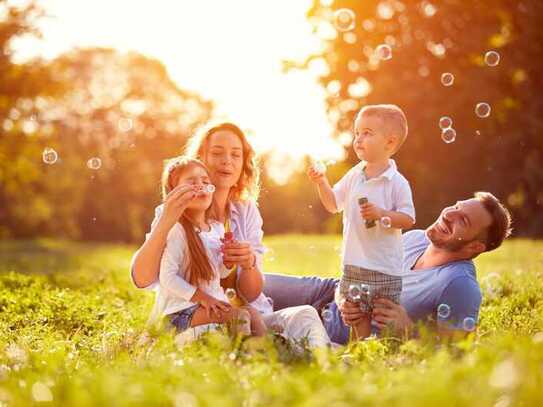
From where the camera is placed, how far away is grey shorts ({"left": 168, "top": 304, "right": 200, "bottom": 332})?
4.25 m

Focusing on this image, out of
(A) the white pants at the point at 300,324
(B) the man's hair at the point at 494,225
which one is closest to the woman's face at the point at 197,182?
(A) the white pants at the point at 300,324

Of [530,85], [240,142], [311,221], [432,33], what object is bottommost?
[311,221]

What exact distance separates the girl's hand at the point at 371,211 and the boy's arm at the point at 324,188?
37cm

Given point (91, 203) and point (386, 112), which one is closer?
point (386, 112)

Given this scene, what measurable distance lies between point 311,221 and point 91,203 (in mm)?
8838

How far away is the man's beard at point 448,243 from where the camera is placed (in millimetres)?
4766

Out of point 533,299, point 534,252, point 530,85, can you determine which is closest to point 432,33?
point 530,85

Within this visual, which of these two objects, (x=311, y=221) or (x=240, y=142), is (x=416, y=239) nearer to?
(x=240, y=142)

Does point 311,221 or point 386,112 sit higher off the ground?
point 386,112

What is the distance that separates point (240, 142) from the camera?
5.11m

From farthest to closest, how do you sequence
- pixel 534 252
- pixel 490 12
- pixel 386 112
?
1. pixel 490 12
2. pixel 534 252
3. pixel 386 112

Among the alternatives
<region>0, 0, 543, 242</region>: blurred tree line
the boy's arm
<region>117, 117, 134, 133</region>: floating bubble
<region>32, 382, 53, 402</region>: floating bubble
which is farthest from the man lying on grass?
<region>117, 117, 134, 133</region>: floating bubble

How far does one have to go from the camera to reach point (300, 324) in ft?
14.1

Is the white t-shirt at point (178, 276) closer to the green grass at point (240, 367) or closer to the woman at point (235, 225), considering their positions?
the woman at point (235, 225)
